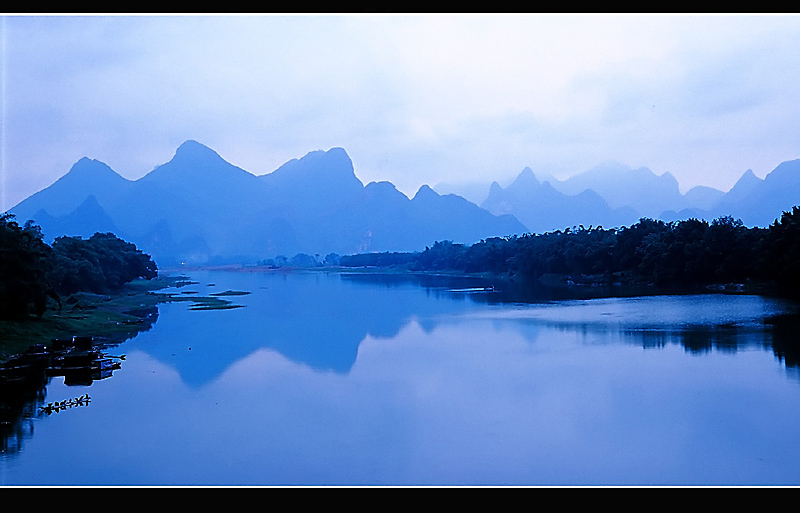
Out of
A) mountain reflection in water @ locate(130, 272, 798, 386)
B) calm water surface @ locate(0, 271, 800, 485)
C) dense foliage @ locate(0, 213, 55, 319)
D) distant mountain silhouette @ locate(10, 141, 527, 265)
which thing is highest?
distant mountain silhouette @ locate(10, 141, 527, 265)

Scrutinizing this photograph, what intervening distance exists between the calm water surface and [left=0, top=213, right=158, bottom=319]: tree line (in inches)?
116

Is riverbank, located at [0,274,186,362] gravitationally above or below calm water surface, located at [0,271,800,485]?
above

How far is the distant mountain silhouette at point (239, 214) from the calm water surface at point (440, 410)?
133 m

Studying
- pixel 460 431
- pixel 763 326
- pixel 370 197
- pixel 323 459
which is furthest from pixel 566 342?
pixel 370 197

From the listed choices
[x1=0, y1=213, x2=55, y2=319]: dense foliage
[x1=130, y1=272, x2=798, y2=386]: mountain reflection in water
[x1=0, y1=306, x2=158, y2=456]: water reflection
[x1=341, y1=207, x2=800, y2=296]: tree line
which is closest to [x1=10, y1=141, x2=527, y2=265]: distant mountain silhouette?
[x1=341, y1=207, x2=800, y2=296]: tree line

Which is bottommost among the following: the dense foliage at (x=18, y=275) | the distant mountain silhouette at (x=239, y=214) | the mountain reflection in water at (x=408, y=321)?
the mountain reflection in water at (x=408, y=321)

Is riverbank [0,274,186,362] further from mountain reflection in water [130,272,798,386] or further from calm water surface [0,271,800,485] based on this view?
calm water surface [0,271,800,485]

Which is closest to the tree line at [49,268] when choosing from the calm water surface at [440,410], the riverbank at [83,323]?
the riverbank at [83,323]

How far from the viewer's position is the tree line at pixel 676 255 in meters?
33.3

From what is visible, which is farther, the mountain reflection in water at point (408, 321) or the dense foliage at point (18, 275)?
the mountain reflection in water at point (408, 321)

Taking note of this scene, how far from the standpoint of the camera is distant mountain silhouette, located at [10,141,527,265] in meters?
156

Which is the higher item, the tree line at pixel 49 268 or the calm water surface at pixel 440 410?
the tree line at pixel 49 268

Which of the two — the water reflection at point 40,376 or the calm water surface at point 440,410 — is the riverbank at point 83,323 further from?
the calm water surface at point 440,410
